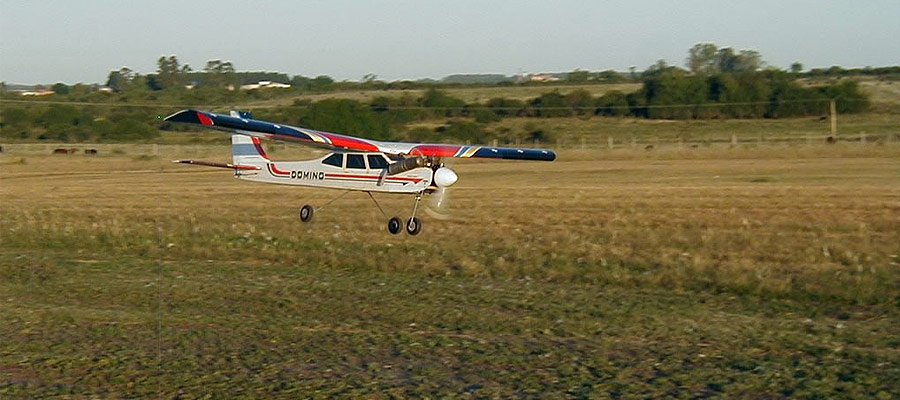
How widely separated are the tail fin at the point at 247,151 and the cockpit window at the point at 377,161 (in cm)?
282

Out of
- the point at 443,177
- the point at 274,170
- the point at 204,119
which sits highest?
the point at 204,119

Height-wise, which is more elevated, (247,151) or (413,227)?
(247,151)

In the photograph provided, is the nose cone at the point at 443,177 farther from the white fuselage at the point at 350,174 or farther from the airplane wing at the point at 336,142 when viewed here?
the airplane wing at the point at 336,142

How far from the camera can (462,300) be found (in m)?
12.1

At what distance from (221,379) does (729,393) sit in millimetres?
3685

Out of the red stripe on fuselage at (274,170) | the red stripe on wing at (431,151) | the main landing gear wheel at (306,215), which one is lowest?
the main landing gear wheel at (306,215)

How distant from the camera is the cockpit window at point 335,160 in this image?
20.9m

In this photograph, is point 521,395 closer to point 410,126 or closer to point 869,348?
point 869,348

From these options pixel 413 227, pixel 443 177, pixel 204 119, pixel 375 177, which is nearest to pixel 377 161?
pixel 375 177

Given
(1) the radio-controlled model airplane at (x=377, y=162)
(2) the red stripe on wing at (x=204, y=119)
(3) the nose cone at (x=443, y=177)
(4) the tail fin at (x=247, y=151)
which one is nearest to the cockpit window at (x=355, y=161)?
(1) the radio-controlled model airplane at (x=377, y=162)

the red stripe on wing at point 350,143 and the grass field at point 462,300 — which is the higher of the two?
the red stripe on wing at point 350,143

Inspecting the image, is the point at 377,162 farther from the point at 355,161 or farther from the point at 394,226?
the point at 394,226

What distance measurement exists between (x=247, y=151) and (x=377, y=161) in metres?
3.39

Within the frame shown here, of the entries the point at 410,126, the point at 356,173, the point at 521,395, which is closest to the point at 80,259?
the point at 356,173
